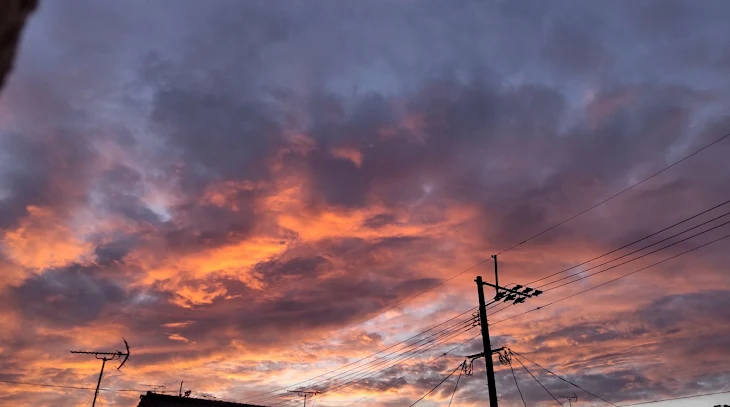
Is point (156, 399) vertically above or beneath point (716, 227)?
beneath

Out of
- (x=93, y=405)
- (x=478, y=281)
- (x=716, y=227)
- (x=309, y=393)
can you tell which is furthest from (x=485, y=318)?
(x=309, y=393)

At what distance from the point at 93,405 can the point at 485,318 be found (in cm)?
4425

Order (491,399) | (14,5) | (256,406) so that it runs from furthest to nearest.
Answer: (256,406) < (491,399) < (14,5)

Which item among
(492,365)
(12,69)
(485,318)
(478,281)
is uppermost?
(478,281)

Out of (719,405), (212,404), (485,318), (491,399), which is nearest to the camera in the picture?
(491,399)

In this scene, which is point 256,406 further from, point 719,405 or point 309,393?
point 719,405

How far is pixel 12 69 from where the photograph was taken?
1.48 meters

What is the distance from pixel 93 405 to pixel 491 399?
44.4 metres

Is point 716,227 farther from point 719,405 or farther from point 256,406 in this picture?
point 256,406

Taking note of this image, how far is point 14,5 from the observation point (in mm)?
1325

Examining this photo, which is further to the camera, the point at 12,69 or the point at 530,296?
the point at 530,296

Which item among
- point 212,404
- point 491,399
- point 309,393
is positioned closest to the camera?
point 491,399

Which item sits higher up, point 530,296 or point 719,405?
point 530,296

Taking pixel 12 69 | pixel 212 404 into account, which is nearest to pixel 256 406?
pixel 212 404
